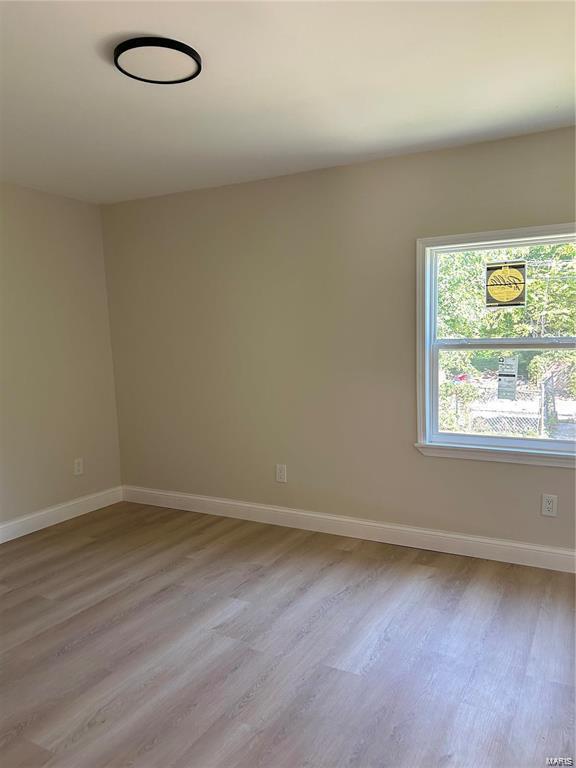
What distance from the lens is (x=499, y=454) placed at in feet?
10.4

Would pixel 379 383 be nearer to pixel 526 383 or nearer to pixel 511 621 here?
pixel 526 383

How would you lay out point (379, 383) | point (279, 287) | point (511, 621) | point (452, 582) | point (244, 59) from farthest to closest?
point (279, 287), point (379, 383), point (452, 582), point (511, 621), point (244, 59)

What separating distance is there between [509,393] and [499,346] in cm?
29

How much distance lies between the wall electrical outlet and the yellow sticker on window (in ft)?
3.67

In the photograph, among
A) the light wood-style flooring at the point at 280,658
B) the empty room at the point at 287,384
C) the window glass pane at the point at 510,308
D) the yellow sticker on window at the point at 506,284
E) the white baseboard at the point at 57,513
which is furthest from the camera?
the white baseboard at the point at 57,513

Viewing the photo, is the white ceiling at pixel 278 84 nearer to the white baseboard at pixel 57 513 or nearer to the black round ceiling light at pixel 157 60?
the black round ceiling light at pixel 157 60

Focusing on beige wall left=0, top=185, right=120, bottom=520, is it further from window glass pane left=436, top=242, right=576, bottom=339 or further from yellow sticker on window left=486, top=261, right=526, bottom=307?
yellow sticker on window left=486, top=261, right=526, bottom=307

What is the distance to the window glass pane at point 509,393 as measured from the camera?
121 inches

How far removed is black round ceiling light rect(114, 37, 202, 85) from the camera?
6.43 feet

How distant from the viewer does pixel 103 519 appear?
13.7ft

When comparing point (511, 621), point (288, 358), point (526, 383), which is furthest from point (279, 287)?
point (511, 621)

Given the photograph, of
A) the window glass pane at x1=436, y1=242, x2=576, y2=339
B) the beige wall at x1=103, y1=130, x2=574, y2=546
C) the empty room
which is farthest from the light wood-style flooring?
the window glass pane at x1=436, y1=242, x2=576, y2=339

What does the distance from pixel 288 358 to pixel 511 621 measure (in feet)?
6.91

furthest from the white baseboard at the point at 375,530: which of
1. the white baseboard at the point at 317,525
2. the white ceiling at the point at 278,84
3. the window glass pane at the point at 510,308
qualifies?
the white ceiling at the point at 278,84
